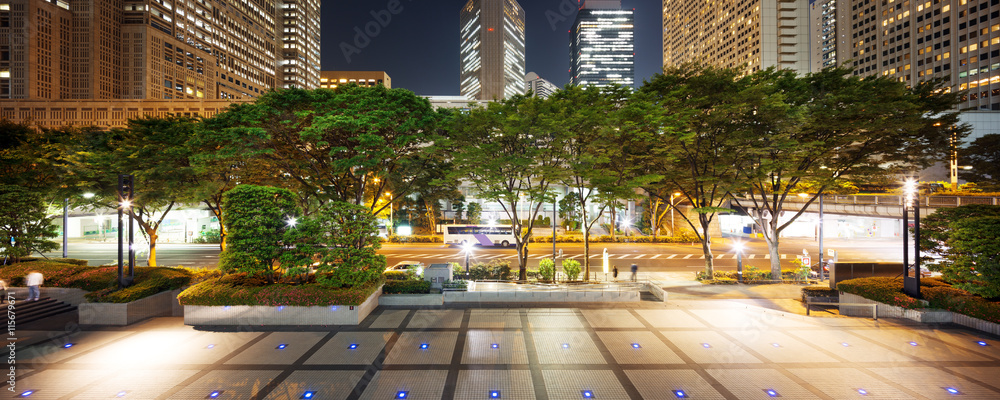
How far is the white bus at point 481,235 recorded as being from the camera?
3888cm

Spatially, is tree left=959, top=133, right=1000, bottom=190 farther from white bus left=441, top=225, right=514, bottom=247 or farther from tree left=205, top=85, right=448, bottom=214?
tree left=205, top=85, right=448, bottom=214

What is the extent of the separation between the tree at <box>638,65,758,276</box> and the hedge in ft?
51.4

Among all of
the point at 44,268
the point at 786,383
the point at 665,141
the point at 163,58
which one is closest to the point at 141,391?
the point at 44,268

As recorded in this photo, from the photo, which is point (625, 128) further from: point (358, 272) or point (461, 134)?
point (358, 272)

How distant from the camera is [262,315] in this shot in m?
13.2

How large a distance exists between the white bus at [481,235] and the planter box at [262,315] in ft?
84.2

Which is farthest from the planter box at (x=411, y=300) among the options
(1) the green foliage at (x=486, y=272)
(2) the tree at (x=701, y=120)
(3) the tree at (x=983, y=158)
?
(3) the tree at (x=983, y=158)

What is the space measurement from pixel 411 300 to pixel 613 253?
23702 millimetres

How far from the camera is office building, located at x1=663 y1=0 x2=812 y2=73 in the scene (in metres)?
94.2

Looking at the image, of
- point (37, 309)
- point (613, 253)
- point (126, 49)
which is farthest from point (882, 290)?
point (126, 49)

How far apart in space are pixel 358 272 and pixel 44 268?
15214 mm

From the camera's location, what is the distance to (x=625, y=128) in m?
18.0

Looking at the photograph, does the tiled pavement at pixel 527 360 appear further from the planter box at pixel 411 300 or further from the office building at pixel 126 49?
the office building at pixel 126 49

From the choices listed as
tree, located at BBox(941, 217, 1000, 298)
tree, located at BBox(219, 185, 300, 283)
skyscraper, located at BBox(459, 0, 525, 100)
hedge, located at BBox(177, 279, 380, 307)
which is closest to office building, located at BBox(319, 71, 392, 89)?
skyscraper, located at BBox(459, 0, 525, 100)
